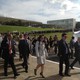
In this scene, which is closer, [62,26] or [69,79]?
[69,79]

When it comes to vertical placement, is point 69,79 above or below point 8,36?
below

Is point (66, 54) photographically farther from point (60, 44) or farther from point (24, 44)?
point (24, 44)

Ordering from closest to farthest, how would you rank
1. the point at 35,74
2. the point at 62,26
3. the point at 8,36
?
the point at 8,36, the point at 35,74, the point at 62,26

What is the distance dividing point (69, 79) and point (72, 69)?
6.94ft

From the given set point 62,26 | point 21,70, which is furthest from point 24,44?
point 62,26

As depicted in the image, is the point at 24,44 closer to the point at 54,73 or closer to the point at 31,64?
the point at 54,73

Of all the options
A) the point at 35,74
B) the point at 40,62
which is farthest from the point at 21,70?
the point at 40,62

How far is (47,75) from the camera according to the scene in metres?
12.1

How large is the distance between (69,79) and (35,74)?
156 cm

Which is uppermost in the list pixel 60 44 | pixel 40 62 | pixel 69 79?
pixel 60 44

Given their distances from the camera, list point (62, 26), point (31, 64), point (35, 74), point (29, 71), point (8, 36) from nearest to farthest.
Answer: point (8, 36), point (35, 74), point (29, 71), point (31, 64), point (62, 26)

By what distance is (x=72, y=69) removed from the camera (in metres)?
13.5

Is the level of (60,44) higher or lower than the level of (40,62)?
higher

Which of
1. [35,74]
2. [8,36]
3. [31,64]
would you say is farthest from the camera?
[31,64]
